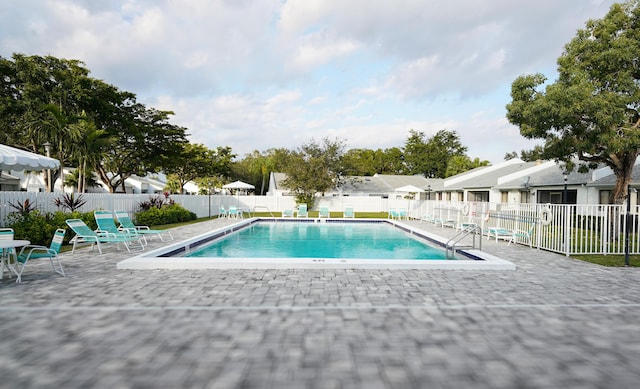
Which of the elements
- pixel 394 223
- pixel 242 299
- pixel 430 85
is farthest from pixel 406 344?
pixel 430 85

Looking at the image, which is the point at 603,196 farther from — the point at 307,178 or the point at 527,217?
the point at 307,178

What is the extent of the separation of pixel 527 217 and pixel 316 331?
31.2 feet

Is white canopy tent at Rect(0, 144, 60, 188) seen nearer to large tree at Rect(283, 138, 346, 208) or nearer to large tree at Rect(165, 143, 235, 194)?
large tree at Rect(283, 138, 346, 208)

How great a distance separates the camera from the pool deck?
2906 millimetres

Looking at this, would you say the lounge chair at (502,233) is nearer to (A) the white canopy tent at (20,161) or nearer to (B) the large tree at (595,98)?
(B) the large tree at (595,98)

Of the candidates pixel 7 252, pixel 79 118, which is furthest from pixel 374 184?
pixel 7 252

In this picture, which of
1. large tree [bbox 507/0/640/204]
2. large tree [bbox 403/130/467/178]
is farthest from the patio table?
large tree [bbox 403/130/467/178]

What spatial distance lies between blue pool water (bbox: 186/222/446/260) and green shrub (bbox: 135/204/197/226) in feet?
13.6

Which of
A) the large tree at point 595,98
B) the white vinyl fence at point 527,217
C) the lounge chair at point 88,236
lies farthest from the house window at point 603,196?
the lounge chair at point 88,236

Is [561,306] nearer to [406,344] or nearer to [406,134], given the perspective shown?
[406,344]

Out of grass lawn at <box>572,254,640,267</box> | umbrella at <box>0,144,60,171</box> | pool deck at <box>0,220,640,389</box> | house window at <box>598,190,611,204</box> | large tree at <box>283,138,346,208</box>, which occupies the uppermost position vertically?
large tree at <box>283,138,346,208</box>

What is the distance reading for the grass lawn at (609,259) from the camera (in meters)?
8.11

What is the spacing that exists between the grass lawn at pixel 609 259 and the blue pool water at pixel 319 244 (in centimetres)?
339

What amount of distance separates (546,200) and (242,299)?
25154 mm
